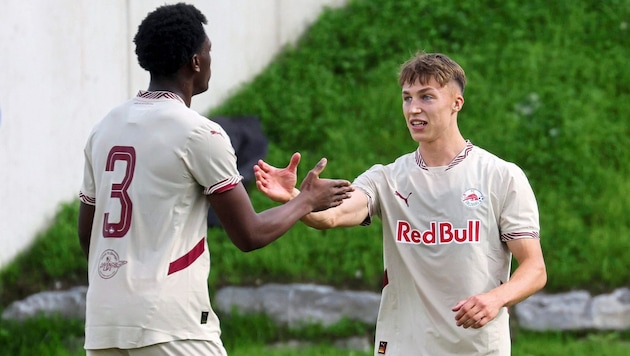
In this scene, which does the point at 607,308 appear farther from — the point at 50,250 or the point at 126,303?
the point at 126,303

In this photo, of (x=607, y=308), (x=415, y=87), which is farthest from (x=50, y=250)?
(x=415, y=87)

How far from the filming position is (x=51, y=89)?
31.3 feet

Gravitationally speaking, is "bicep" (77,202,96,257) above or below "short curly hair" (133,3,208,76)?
below

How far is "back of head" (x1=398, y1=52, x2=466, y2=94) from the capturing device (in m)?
5.20

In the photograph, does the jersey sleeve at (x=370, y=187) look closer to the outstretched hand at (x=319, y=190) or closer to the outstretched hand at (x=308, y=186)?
the outstretched hand at (x=308, y=186)

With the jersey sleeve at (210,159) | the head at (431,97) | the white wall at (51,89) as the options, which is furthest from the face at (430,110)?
the white wall at (51,89)

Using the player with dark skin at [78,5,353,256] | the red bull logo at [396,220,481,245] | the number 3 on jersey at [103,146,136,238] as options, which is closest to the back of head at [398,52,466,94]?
the red bull logo at [396,220,481,245]

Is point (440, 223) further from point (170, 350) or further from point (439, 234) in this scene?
point (170, 350)

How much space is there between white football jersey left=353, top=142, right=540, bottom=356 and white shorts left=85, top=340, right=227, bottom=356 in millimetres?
1180

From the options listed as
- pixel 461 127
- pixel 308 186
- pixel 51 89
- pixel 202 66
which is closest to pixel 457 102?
pixel 308 186

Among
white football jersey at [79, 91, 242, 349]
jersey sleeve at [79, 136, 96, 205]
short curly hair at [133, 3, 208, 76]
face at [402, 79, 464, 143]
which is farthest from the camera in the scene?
face at [402, 79, 464, 143]

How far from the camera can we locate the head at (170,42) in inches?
167

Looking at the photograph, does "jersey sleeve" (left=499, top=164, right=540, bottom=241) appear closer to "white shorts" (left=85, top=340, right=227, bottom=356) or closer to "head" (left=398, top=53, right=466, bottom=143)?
"head" (left=398, top=53, right=466, bottom=143)

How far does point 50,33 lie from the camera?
9.52 meters
